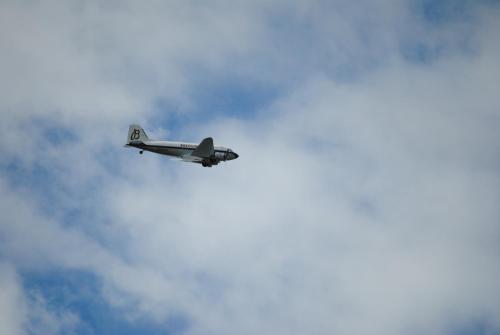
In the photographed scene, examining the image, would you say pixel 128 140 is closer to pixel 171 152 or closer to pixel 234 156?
pixel 171 152

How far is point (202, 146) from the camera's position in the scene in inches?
4446

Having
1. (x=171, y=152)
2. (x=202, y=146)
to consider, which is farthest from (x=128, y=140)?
(x=202, y=146)

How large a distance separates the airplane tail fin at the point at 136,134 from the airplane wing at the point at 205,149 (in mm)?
12579

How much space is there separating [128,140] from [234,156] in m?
23.0

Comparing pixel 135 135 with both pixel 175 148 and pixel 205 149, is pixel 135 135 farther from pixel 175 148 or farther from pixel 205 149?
pixel 205 149

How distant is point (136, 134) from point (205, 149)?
16757 mm

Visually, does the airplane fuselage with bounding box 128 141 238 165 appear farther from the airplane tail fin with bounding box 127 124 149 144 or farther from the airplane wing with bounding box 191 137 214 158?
the airplane wing with bounding box 191 137 214 158

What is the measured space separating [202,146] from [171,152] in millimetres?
9831

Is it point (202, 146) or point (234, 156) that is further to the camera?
point (234, 156)

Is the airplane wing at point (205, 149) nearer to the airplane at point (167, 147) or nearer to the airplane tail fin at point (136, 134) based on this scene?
the airplane at point (167, 147)

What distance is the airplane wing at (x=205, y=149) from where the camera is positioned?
112 m

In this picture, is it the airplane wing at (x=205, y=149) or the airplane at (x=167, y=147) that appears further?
the airplane at (x=167, y=147)

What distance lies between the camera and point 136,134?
119 meters

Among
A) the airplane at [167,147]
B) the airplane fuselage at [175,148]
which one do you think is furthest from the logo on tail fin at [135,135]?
the airplane fuselage at [175,148]
